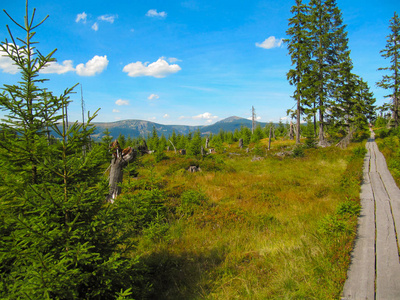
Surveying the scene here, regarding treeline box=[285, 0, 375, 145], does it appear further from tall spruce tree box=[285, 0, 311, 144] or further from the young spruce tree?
the young spruce tree

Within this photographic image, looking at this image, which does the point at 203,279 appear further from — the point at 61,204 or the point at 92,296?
the point at 61,204

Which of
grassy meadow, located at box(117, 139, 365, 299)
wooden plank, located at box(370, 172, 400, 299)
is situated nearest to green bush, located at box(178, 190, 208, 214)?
grassy meadow, located at box(117, 139, 365, 299)

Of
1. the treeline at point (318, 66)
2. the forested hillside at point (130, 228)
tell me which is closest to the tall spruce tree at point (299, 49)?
the treeline at point (318, 66)

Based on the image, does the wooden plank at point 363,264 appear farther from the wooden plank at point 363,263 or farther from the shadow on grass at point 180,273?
the shadow on grass at point 180,273

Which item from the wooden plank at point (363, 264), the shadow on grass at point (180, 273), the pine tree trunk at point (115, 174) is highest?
the pine tree trunk at point (115, 174)

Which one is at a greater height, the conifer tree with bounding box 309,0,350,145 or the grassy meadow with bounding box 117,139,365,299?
the conifer tree with bounding box 309,0,350,145

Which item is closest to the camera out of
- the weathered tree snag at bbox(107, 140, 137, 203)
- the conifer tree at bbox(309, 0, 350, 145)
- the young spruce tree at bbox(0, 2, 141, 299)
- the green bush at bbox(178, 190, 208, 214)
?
the young spruce tree at bbox(0, 2, 141, 299)

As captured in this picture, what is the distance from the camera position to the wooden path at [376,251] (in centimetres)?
343

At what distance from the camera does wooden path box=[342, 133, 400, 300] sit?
3426 mm

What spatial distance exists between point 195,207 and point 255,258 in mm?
3388

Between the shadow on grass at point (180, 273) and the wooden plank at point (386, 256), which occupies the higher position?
the wooden plank at point (386, 256)

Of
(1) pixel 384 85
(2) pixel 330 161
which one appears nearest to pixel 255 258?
(2) pixel 330 161

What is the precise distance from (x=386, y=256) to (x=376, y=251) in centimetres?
21

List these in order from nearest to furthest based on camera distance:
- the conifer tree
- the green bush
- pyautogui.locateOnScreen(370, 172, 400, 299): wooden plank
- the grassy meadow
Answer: pyautogui.locateOnScreen(370, 172, 400, 299): wooden plank → the grassy meadow → the green bush → the conifer tree
